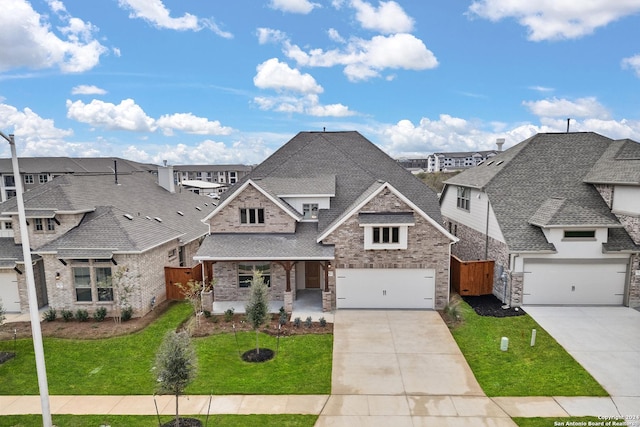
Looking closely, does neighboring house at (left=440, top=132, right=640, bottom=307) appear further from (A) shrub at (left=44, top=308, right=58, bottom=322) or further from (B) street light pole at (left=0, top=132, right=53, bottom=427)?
(A) shrub at (left=44, top=308, right=58, bottom=322)

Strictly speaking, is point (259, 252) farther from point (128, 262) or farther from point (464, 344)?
point (464, 344)

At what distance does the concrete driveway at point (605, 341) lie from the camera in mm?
11180

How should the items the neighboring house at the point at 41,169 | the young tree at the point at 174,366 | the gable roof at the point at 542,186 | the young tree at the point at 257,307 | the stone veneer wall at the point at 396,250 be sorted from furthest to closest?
the neighboring house at the point at 41,169
the gable roof at the point at 542,186
the stone veneer wall at the point at 396,250
the young tree at the point at 257,307
the young tree at the point at 174,366

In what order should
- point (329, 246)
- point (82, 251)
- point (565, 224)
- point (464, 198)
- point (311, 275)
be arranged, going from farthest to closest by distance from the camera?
point (464, 198) < point (311, 275) < point (329, 246) < point (565, 224) < point (82, 251)

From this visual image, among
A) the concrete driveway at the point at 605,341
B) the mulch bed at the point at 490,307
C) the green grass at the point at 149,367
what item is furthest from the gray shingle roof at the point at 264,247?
the concrete driveway at the point at 605,341

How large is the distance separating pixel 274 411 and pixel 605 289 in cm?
1655

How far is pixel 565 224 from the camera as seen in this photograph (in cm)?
1711

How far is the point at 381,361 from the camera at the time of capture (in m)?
13.0

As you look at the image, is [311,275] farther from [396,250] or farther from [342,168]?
[342,168]

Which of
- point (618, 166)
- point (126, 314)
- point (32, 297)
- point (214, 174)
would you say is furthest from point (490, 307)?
point (214, 174)

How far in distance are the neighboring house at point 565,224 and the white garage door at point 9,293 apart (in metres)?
23.1

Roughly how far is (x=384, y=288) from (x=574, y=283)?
8.83 metres

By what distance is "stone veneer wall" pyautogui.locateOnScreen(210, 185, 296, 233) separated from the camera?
19.1 meters

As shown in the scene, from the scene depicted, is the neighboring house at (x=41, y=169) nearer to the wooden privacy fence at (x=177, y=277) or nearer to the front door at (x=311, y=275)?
the wooden privacy fence at (x=177, y=277)
